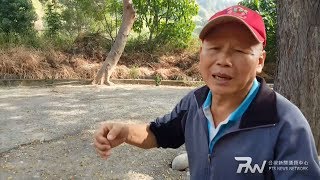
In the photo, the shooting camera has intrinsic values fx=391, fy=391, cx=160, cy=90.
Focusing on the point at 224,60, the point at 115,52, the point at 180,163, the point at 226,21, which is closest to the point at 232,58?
the point at 224,60

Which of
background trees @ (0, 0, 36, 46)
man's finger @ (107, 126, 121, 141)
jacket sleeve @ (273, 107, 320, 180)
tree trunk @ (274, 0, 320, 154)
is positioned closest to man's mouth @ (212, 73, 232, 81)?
jacket sleeve @ (273, 107, 320, 180)

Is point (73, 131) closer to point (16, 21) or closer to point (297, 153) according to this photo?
point (297, 153)

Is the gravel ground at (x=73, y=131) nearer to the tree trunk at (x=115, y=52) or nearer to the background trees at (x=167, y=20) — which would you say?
the tree trunk at (x=115, y=52)

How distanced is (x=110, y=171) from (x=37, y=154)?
3.96 ft

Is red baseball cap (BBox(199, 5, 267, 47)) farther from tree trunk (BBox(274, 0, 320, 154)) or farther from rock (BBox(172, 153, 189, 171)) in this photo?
rock (BBox(172, 153, 189, 171))

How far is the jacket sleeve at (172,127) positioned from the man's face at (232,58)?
33 cm

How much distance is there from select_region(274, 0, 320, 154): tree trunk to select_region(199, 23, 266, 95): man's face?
7.99ft

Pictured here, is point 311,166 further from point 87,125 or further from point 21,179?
point 87,125

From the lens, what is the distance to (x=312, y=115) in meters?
3.95

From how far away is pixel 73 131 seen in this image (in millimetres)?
6590

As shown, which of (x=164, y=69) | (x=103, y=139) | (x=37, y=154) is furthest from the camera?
(x=164, y=69)

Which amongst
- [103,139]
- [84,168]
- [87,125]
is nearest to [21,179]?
[84,168]

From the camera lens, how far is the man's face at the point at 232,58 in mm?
1541

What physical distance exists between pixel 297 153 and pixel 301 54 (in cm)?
270
